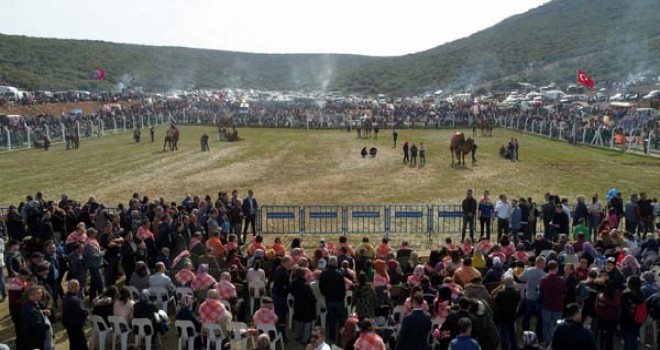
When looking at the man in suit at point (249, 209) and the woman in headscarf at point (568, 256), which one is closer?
the woman in headscarf at point (568, 256)

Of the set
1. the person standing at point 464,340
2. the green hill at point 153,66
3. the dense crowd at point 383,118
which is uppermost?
the green hill at point 153,66

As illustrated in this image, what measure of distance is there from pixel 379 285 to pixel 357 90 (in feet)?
368

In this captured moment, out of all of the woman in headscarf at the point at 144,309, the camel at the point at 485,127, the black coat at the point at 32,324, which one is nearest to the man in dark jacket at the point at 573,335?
the woman in headscarf at the point at 144,309

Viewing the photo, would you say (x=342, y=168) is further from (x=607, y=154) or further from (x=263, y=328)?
(x=263, y=328)

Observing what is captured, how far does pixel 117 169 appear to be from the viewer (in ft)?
112

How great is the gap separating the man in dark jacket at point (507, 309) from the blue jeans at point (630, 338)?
180 cm

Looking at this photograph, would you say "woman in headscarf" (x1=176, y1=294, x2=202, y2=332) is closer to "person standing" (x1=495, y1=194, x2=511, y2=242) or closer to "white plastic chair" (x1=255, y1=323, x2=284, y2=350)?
"white plastic chair" (x1=255, y1=323, x2=284, y2=350)

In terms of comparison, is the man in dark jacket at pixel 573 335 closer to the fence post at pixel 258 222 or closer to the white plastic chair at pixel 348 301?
the white plastic chair at pixel 348 301

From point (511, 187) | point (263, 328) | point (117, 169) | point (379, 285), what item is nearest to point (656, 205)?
point (511, 187)

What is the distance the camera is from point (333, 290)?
39.7ft

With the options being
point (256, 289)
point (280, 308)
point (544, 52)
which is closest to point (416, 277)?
point (280, 308)

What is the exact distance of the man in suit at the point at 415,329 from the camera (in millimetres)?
9781

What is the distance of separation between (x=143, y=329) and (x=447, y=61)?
405 feet

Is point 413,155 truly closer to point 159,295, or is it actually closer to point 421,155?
point 421,155
